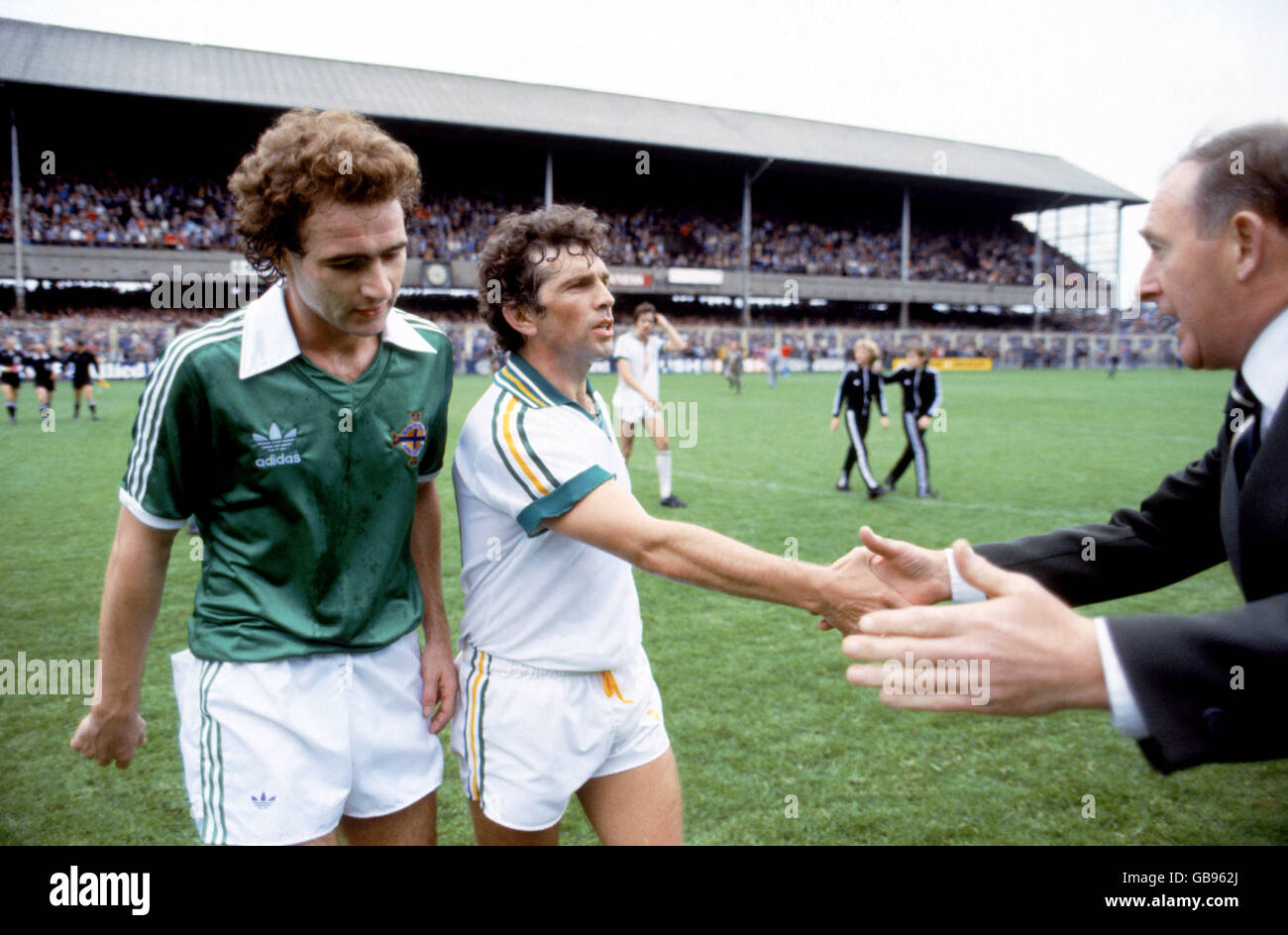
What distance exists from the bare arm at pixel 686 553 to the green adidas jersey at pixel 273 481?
51cm

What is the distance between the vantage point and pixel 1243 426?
6.00 feet

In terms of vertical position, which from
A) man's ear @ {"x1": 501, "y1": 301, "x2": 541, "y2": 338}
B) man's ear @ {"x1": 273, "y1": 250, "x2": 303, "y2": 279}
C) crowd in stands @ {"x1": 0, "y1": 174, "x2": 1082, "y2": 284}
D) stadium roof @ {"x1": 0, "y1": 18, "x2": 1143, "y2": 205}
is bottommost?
man's ear @ {"x1": 501, "y1": 301, "x2": 541, "y2": 338}

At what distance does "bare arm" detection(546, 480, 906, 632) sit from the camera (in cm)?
213

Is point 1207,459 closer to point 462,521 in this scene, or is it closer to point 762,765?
point 462,521

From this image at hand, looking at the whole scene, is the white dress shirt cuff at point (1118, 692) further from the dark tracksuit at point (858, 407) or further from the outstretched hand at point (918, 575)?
the dark tracksuit at point (858, 407)

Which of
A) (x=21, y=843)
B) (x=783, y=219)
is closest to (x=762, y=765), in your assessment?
(x=21, y=843)

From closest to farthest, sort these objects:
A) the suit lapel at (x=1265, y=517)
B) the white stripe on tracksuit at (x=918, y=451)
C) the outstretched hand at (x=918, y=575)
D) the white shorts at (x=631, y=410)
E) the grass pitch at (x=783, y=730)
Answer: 1. the suit lapel at (x=1265, y=517)
2. the outstretched hand at (x=918, y=575)
3. the grass pitch at (x=783, y=730)
4. the white stripe on tracksuit at (x=918, y=451)
5. the white shorts at (x=631, y=410)

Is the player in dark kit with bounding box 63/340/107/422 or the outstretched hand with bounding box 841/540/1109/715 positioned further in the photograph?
the player in dark kit with bounding box 63/340/107/422

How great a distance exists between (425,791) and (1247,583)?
1.98 m

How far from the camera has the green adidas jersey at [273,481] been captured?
6.77 feet

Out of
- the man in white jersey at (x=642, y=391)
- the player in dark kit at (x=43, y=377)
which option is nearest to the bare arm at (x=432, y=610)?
the man in white jersey at (x=642, y=391)

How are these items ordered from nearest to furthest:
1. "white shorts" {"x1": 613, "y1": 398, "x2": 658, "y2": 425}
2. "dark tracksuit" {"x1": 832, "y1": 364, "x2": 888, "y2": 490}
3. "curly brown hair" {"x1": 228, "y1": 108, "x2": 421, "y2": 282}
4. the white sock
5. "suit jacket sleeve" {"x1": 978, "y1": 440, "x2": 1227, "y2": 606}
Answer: "curly brown hair" {"x1": 228, "y1": 108, "x2": 421, "y2": 282}
"suit jacket sleeve" {"x1": 978, "y1": 440, "x2": 1227, "y2": 606}
the white sock
"dark tracksuit" {"x1": 832, "y1": 364, "x2": 888, "y2": 490}
"white shorts" {"x1": 613, "y1": 398, "x2": 658, "y2": 425}

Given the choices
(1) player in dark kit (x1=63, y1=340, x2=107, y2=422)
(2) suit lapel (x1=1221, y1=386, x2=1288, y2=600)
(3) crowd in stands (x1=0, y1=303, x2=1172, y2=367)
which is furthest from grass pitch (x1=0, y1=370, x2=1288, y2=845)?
(3) crowd in stands (x1=0, y1=303, x2=1172, y2=367)

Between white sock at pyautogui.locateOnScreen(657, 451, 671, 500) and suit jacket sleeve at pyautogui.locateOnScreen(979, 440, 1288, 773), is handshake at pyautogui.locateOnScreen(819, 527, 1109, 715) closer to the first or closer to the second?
suit jacket sleeve at pyautogui.locateOnScreen(979, 440, 1288, 773)
